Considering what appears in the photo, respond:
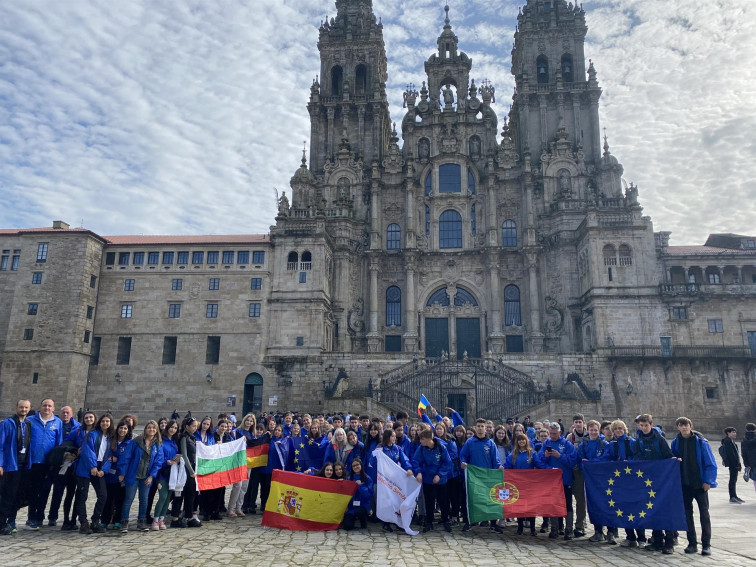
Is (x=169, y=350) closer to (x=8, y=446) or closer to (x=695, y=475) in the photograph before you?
(x=8, y=446)

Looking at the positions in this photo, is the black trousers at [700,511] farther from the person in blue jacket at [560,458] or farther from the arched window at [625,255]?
the arched window at [625,255]

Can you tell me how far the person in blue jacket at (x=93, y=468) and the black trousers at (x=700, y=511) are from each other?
1080cm

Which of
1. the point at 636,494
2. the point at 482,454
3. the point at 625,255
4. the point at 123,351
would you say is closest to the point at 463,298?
the point at 625,255

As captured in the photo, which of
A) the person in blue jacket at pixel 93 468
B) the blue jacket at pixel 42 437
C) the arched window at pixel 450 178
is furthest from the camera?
the arched window at pixel 450 178

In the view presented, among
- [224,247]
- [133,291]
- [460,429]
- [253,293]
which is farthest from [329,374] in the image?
[460,429]

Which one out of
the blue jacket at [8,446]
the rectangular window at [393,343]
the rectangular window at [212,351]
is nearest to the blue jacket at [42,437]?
the blue jacket at [8,446]

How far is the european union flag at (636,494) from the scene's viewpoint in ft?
32.7

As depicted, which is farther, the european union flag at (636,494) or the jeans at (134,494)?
the jeans at (134,494)

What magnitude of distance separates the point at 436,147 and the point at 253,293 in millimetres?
20826

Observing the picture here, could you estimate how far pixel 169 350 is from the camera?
131ft

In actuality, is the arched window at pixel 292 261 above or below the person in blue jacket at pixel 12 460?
above

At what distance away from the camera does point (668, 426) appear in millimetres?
34656

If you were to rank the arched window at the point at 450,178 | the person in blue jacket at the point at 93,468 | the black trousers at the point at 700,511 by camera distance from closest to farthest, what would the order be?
the black trousers at the point at 700,511 → the person in blue jacket at the point at 93,468 → the arched window at the point at 450,178

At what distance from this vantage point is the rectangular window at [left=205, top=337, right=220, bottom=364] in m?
39.3
